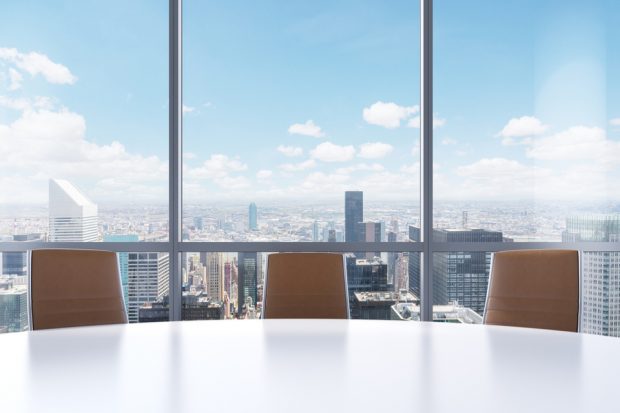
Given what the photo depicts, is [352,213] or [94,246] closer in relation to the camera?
[94,246]

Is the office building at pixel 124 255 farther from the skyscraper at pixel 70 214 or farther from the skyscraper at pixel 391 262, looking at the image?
the skyscraper at pixel 391 262

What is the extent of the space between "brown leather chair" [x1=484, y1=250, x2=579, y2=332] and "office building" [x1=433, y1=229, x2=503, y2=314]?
1.16 meters

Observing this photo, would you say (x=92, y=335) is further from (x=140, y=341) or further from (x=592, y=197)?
(x=592, y=197)

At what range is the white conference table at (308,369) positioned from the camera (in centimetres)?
114

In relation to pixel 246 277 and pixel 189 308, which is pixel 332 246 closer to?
pixel 246 277

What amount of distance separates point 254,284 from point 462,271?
61.3 inches

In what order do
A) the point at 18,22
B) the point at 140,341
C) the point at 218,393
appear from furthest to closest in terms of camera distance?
the point at 18,22, the point at 140,341, the point at 218,393

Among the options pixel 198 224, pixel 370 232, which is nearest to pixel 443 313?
pixel 370 232

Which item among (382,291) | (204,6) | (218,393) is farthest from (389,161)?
(218,393)

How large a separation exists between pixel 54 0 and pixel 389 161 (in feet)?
9.17

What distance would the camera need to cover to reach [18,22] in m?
3.49

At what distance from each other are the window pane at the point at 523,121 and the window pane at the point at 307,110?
1.06 ft

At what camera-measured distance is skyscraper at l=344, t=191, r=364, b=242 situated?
11.6 ft

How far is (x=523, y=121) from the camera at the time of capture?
11.7 ft
